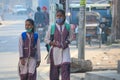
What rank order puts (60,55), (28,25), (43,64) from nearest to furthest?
→ 1. (28,25)
2. (60,55)
3. (43,64)

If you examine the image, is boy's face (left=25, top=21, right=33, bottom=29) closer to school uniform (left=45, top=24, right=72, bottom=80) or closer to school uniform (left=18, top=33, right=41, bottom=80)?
school uniform (left=18, top=33, right=41, bottom=80)

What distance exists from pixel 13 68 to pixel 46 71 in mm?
1171

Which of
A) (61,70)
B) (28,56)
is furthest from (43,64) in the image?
(28,56)

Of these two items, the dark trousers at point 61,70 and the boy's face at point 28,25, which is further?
the dark trousers at point 61,70

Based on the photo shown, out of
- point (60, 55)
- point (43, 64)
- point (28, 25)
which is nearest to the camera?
point (28, 25)

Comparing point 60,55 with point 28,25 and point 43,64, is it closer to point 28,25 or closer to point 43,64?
point 28,25

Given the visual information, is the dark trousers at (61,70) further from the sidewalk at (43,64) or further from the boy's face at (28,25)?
the sidewalk at (43,64)

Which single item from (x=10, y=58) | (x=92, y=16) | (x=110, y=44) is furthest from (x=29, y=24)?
(x=92, y=16)

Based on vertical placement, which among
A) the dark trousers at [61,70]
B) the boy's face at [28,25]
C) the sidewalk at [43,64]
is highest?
the boy's face at [28,25]

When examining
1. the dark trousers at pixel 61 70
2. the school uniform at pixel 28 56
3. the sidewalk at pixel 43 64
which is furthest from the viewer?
the sidewalk at pixel 43 64

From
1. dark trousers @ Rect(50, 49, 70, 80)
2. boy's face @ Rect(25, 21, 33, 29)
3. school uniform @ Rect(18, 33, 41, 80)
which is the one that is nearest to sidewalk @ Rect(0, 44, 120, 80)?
dark trousers @ Rect(50, 49, 70, 80)

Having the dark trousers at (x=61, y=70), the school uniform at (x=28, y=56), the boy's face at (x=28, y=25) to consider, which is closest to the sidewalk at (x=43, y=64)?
the dark trousers at (x=61, y=70)

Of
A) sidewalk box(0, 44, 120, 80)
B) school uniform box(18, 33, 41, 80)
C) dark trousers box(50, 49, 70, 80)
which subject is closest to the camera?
school uniform box(18, 33, 41, 80)

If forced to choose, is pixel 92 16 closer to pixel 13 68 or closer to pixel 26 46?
pixel 13 68
